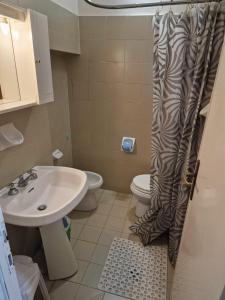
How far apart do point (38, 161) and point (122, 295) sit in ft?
3.87

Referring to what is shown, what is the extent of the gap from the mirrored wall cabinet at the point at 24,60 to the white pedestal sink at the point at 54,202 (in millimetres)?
544

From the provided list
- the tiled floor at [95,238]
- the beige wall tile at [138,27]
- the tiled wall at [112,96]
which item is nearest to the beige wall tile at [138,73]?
the tiled wall at [112,96]

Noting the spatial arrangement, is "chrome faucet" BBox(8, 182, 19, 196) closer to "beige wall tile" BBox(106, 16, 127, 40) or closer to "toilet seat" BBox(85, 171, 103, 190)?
"toilet seat" BBox(85, 171, 103, 190)

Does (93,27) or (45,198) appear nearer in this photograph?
(45,198)

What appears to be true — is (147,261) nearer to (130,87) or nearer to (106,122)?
(106,122)

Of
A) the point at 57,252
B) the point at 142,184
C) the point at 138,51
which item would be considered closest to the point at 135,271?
the point at 57,252

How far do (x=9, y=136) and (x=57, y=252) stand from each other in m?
0.89

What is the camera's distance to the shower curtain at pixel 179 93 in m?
1.19

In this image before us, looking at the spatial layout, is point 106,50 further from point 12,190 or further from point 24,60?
point 12,190

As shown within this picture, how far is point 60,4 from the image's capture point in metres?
1.61

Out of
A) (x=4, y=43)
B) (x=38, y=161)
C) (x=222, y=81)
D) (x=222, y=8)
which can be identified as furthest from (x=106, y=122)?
(x=222, y=81)

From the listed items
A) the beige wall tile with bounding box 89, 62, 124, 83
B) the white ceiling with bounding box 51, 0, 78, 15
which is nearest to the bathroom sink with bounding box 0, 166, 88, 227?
the beige wall tile with bounding box 89, 62, 124, 83

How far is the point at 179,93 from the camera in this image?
1382 mm

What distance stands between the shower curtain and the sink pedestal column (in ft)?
2.64
